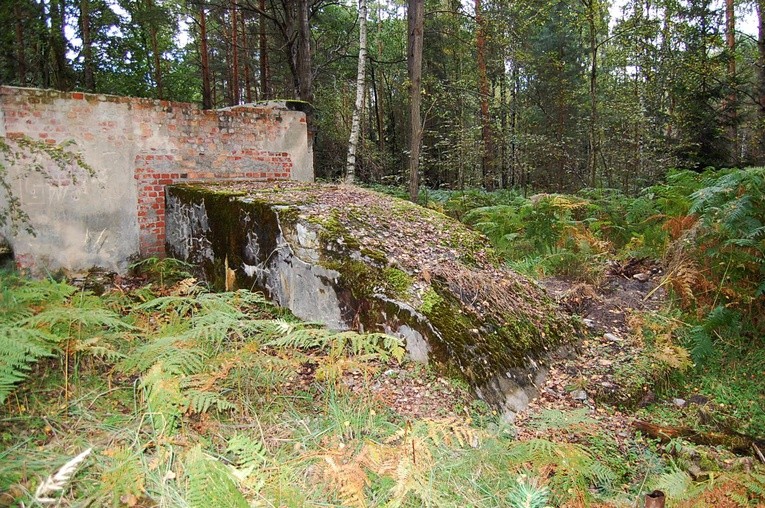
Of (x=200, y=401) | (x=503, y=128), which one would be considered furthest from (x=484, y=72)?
(x=200, y=401)

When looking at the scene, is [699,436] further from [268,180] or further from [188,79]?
[188,79]

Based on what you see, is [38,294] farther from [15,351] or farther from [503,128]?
[503,128]

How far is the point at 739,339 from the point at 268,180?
617cm

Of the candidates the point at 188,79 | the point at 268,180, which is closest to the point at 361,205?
the point at 268,180

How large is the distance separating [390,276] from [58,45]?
1511 cm

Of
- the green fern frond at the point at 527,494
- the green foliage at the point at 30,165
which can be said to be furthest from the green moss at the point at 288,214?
the green fern frond at the point at 527,494

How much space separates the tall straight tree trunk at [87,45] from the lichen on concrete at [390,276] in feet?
36.9

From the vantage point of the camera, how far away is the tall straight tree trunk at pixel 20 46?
12866 millimetres

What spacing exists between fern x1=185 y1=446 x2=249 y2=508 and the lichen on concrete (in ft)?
6.25

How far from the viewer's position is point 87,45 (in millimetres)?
13633

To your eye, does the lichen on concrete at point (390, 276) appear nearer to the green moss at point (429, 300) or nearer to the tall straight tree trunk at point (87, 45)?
the green moss at point (429, 300)

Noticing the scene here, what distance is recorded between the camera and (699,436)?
3137 millimetres

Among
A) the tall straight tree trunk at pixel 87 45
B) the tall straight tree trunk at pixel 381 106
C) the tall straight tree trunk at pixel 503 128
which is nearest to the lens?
the tall straight tree trunk at pixel 87 45

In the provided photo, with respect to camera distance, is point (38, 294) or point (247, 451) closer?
point (247, 451)
